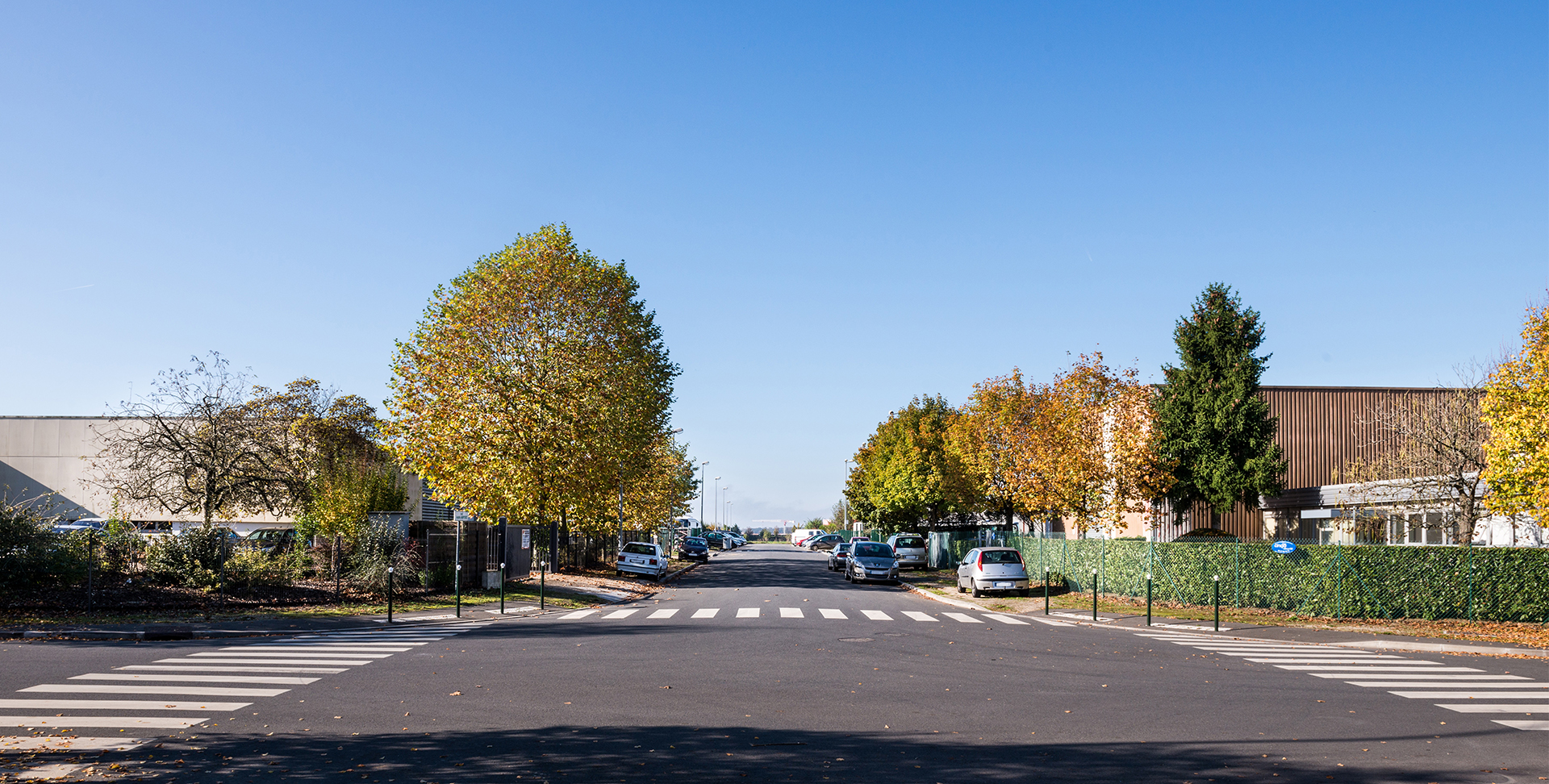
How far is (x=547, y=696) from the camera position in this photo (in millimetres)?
→ 12500

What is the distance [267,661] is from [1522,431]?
23131 millimetres

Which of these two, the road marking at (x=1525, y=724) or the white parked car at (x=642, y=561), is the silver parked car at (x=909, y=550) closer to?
the white parked car at (x=642, y=561)

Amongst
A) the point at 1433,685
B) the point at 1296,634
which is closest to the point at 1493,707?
the point at 1433,685

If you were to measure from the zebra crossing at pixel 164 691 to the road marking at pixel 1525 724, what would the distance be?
43.2 ft

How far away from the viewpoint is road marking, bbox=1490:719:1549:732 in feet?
36.8

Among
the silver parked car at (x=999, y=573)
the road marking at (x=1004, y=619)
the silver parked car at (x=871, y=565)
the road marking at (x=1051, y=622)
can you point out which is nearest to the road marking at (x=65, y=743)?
the road marking at (x=1004, y=619)

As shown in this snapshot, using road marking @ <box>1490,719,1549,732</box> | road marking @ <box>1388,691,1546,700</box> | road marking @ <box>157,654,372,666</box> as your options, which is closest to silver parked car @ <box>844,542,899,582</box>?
road marking @ <box>157,654,372,666</box>

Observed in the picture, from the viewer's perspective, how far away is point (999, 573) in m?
33.8

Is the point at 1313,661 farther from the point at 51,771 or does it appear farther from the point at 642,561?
the point at 642,561

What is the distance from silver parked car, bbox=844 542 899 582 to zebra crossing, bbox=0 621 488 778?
91.0 feet

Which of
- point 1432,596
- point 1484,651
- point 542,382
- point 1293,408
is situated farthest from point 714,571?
point 1484,651

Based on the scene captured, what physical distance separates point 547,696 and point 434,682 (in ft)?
6.26

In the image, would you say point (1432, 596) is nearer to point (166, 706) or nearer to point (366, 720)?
point (366, 720)

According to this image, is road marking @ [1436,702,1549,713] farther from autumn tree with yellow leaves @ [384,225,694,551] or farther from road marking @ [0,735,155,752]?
autumn tree with yellow leaves @ [384,225,694,551]
